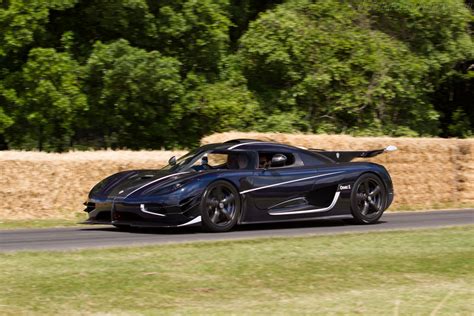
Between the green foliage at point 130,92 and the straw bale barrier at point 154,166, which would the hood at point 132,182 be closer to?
the straw bale barrier at point 154,166

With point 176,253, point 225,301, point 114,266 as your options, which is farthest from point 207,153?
point 225,301

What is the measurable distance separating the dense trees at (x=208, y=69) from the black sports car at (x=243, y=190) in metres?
8.76

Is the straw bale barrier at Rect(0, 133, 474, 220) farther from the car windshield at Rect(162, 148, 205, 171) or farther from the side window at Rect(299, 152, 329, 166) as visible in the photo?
the side window at Rect(299, 152, 329, 166)

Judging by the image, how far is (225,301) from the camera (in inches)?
293

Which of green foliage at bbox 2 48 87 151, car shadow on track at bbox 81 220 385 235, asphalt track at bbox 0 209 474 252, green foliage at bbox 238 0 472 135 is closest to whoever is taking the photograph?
asphalt track at bbox 0 209 474 252

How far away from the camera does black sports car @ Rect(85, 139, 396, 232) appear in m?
12.5

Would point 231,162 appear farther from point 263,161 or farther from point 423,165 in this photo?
point 423,165

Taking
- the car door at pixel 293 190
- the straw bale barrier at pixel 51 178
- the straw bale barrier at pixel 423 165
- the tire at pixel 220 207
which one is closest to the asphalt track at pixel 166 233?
the tire at pixel 220 207

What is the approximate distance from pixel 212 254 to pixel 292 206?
3.95 m

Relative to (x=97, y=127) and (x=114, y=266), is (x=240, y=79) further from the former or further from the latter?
(x=114, y=266)

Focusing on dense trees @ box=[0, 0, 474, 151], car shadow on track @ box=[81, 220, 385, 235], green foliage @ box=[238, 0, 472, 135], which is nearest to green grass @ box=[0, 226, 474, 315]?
car shadow on track @ box=[81, 220, 385, 235]

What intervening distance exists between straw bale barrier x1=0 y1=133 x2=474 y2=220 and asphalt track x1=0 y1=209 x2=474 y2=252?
245 centimetres

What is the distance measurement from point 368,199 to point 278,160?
5.58 ft

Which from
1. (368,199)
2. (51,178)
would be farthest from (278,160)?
(51,178)
